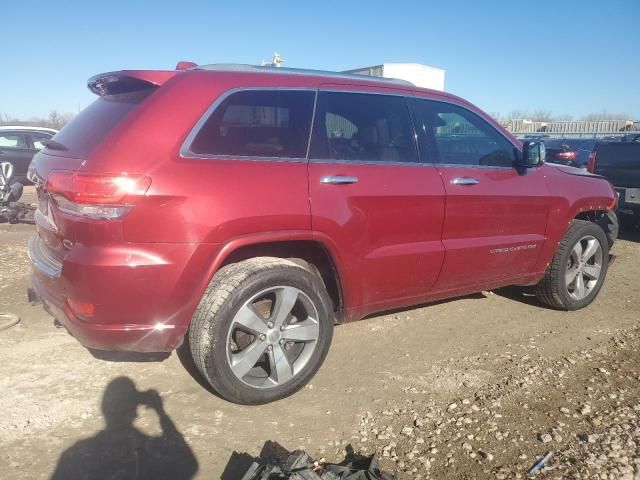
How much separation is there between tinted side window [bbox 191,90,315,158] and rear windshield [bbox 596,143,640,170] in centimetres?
667

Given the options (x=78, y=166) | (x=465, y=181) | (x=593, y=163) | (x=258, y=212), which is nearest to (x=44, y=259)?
(x=78, y=166)

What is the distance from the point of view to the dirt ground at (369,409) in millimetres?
2482

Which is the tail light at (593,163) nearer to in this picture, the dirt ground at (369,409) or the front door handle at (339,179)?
the dirt ground at (369,409)

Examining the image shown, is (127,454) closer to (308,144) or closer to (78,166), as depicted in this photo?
(78,166)

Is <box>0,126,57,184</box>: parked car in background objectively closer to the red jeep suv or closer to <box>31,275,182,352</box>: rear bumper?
the red jeep suv

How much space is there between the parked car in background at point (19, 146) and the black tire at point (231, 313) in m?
11.4

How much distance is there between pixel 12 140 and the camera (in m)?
12.3

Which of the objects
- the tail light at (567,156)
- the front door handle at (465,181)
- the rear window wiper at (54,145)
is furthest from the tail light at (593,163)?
the rear window wiper at (54,145)

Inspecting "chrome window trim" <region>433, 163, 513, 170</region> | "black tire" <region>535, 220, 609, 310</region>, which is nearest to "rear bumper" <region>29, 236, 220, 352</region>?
"chrome window trim" <region>433, 163, 513, 170</region>

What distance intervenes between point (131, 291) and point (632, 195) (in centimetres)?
757

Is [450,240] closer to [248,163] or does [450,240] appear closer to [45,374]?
[248,163]

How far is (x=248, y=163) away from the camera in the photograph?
2797 mm

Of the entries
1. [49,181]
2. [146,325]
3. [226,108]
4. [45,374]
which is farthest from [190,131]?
[45,374]

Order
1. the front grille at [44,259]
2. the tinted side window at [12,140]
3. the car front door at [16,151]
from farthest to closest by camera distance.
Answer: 1. the tinted side window at [12,140]
2. the car front door at [16,151]
3. the front grille at [44,259]
